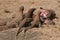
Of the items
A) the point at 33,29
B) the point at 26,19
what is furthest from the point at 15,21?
the point at 33,29

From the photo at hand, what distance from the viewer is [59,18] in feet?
23.3

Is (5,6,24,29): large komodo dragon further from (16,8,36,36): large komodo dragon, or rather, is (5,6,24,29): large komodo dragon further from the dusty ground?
the dusty ground

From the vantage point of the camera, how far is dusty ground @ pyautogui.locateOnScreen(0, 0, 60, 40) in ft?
19.2

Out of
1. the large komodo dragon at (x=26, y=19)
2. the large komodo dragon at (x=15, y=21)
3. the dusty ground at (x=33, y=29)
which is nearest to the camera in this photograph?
the dusty ground at (x=33, y=29)

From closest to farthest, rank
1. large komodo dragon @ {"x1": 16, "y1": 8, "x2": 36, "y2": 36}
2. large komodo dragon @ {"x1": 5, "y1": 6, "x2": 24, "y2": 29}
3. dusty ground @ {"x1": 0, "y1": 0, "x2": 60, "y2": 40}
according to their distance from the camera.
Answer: dusty ground @ {"x1": 0, "y1": 0, "x2": 60, "y2": 40} → large komodo dragon @ {"x1": 16, "y1": 8, "x2": 36, "y2": 36} → large komodo dragon @ {"x1": 5, "y1": 6, "x2": 24, "y2": 29}

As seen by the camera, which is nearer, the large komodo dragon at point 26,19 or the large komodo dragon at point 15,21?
the large komodo dragon at point 26,19

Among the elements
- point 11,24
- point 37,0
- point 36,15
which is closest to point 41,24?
point 36,15

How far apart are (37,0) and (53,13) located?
1571 mm

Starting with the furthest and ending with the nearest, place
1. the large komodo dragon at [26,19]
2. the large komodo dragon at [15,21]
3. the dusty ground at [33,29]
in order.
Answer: the large komodo dragon at [15,21], the large komodo dragon at [26,19], the dusty ground at [33,29]

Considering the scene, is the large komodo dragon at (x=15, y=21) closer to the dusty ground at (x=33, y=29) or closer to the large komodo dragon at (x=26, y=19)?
the large komodo dragon at (x=26, y=19)

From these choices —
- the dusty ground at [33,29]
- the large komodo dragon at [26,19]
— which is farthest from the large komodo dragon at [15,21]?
the dusty ground at [33,29]

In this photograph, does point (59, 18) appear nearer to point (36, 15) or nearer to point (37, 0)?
point (36, 15)

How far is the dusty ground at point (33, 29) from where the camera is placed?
586cm

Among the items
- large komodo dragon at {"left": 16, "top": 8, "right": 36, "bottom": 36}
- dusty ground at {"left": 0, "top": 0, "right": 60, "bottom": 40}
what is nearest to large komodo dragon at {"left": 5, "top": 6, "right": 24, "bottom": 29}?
large komodo dragon at {"left": 16, "top": 8, "right": 36, "bottom": 36}
